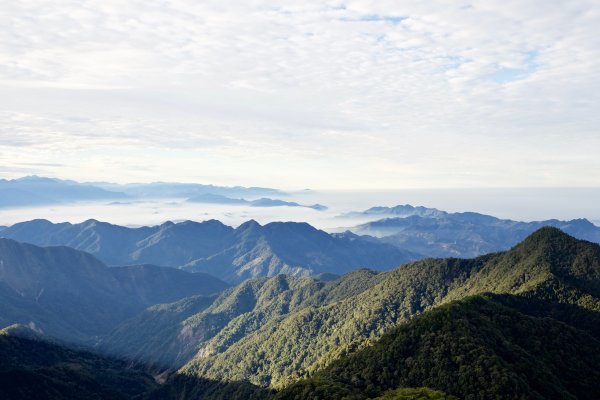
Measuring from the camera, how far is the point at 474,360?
136500 millimetres

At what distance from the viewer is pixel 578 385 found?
142m

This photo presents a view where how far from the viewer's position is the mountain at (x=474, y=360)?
13062 cm

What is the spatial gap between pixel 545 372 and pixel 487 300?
3929 cm

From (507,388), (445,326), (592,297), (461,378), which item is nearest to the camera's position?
(507,388)

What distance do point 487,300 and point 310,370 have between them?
212ft

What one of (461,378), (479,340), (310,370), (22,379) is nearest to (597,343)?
(479,340)

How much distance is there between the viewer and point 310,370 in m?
184

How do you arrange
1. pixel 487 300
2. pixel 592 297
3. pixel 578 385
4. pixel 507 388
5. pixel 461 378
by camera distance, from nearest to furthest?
1. pixel 507 388
2. pixel 461 378
3. pixel 578 385
4. pixel 487 300
5. pixel 592 297

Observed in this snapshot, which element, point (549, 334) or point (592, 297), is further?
point (592, 297)

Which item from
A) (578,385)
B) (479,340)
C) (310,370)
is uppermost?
(479,340)

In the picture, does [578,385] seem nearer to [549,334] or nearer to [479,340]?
[549,334]

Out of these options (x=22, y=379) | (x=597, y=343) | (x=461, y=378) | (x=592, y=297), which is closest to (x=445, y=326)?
(x=461, y=378)

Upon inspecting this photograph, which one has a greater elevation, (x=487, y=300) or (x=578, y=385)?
(x=487, y=300)

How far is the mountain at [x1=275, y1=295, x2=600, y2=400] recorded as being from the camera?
130625 mm
